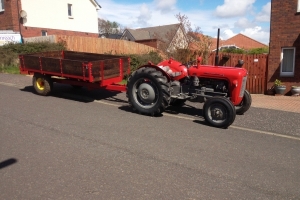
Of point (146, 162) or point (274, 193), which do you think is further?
point (146, 162)

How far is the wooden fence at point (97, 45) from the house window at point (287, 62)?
8960mm

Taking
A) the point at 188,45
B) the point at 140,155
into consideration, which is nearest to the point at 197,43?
the point at 188,45

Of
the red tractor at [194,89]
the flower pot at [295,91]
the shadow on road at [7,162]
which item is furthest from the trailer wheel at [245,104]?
the flower pot at [295,91]

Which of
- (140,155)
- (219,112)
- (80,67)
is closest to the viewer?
(140,155)

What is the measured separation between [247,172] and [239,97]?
2.98 meters

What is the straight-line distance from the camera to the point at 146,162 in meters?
4.49

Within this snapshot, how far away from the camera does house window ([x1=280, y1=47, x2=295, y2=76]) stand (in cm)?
1371

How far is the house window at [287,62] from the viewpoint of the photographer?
13711 mm

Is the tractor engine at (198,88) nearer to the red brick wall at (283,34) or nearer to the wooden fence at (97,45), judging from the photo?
the red brick wall at (283,34)

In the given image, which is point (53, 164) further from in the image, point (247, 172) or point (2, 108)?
point (2, 108)

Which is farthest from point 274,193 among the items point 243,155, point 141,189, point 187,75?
point 187,75

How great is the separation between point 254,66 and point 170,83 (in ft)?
28.0

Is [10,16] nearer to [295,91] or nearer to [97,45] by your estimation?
[97,45]

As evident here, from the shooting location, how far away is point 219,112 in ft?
21.5
